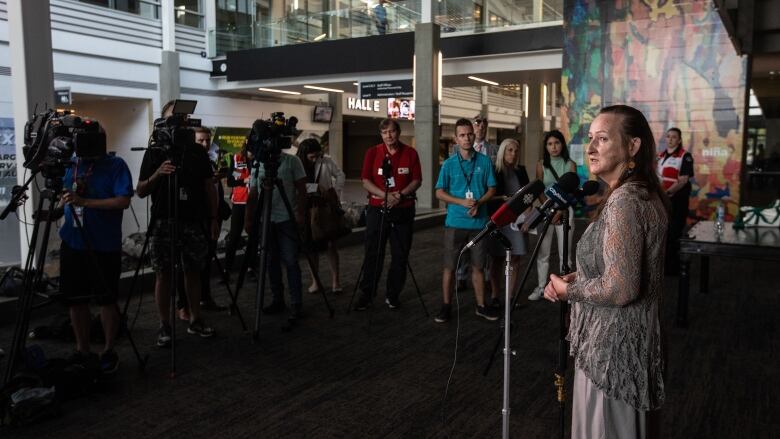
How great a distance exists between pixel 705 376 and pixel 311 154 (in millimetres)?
3756

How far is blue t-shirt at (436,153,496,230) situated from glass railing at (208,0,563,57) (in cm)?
841

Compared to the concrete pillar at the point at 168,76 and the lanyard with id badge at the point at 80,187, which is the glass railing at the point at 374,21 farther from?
the lanyard with id badge at the point at 80,187

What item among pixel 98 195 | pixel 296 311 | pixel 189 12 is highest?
pixel 189 12

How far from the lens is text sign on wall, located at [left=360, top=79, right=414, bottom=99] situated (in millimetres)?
13523

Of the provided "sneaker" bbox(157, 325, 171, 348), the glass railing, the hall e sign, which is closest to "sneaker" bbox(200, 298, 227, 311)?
"sneaker" bbox(157, 325, 171, 348)

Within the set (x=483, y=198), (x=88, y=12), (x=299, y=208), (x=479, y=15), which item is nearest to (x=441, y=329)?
(x=483, y=198)

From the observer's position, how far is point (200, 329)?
176 inches

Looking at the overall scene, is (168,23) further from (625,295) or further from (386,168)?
(625,295)

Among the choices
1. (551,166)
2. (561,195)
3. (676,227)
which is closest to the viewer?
(561,195)

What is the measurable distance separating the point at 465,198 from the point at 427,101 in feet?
28.0

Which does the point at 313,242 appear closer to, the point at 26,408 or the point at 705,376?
the point at 26,408

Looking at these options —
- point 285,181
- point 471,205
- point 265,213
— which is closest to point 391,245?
point 471,205

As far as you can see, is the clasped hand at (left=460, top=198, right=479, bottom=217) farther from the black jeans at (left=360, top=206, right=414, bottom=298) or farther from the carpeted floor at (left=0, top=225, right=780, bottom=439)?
the carpeted floor at (left=0, top=225, right=780, bottom=439)

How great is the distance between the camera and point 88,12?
46.8 feet
